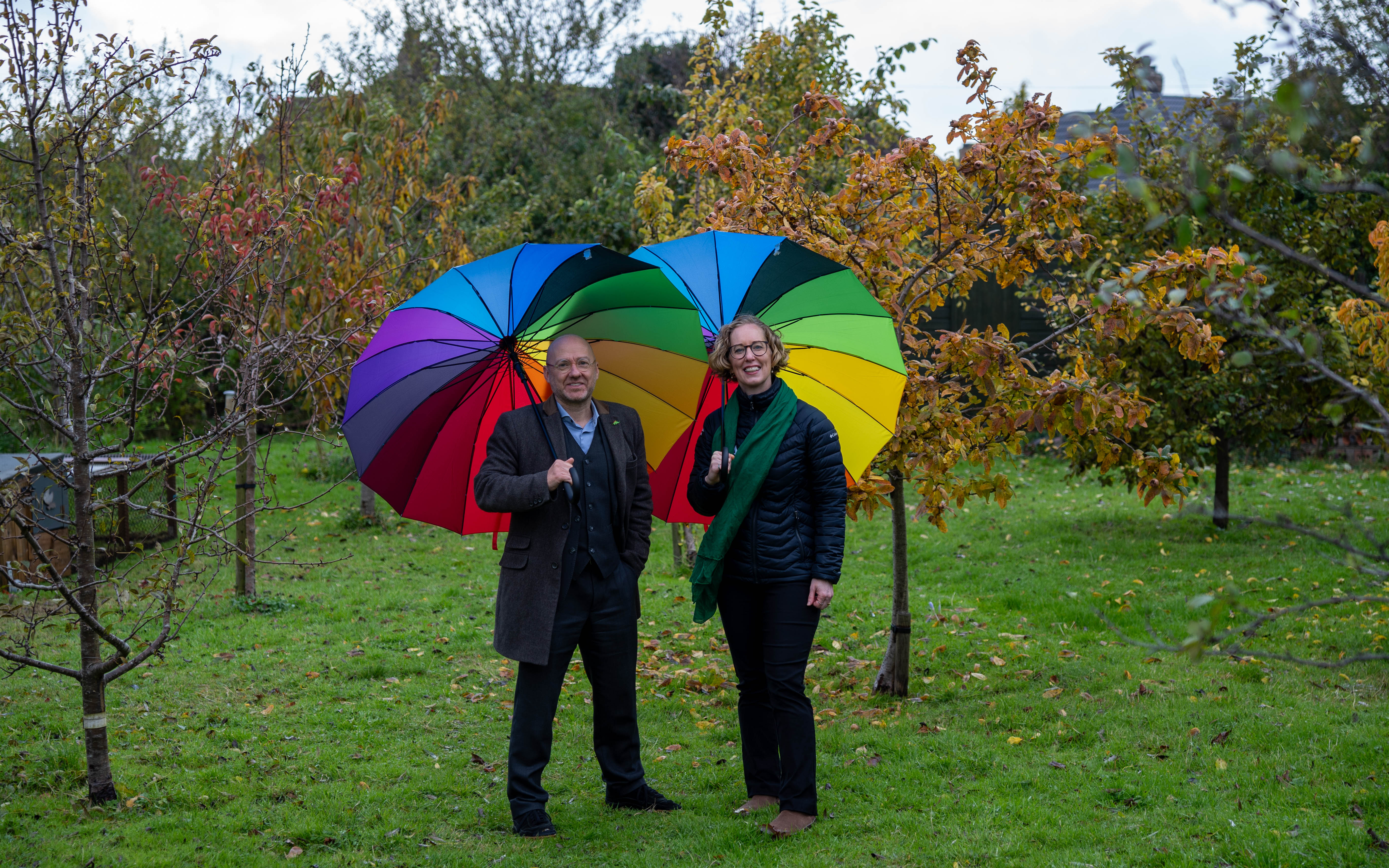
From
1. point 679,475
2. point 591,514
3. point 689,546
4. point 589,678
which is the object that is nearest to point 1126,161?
point 591,514

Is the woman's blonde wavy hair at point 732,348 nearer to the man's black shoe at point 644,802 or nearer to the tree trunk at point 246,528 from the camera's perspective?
the man's black shoe at point 644,802

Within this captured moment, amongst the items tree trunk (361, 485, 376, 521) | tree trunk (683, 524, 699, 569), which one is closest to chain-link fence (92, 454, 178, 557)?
tree trunk (361, 485, 376, 521)

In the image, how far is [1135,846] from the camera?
3896mm

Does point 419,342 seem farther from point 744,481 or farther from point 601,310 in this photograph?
point 744,481

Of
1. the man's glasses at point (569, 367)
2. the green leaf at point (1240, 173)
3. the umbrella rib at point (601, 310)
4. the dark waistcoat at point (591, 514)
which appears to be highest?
the green leaf at point (1240, 173)

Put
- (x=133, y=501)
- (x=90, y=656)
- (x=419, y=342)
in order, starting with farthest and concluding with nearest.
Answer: (x=133, y=501) → (x=90, y=656) → (x=419, y=342)

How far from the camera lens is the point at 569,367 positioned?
13.6 ft

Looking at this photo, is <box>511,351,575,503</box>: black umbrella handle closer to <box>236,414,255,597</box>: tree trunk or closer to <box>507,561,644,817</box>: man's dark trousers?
<box>507,561,644,817</box>: man's dark trousers

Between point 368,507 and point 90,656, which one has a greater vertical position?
point 90,656

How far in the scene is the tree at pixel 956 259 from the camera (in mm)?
5086

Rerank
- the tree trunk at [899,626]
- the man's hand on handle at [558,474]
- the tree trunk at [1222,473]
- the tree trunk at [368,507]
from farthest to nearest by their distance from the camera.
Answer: the tree trunk at [368,507] → the tree trunk at [1222,473] → the tree trunk at [899,626] → the man's hand on handle at [558,474]

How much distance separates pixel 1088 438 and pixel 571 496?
Answer: 2882mm

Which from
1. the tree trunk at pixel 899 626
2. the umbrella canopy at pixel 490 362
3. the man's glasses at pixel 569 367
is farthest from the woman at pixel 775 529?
the tree trunk at pixel 899 626

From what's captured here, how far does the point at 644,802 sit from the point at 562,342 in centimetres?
196
